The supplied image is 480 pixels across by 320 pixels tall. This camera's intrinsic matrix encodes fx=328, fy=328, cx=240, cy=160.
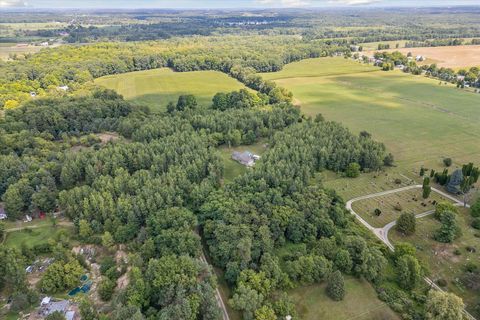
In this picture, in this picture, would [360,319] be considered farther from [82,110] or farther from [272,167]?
[82,110]

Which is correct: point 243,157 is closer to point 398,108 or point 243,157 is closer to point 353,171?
point 353,171

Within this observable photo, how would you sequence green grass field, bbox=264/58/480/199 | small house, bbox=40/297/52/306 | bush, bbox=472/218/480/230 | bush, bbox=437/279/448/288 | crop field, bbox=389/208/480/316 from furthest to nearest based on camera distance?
green grass field, bbox=264/58/480/199 → bush, bbox=472/218/480/230 → crop field, bbox=389/208/480/316 → bush, bbox=437/279/448/288 → small house, bbox=40/297/52/306

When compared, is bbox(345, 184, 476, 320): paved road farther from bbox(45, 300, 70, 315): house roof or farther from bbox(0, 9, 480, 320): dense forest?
bbox(45, 300, 70, 315): house roof

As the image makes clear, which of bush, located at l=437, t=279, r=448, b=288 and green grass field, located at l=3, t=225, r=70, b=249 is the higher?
bush, located at l=437, t=279, r=448, b=288

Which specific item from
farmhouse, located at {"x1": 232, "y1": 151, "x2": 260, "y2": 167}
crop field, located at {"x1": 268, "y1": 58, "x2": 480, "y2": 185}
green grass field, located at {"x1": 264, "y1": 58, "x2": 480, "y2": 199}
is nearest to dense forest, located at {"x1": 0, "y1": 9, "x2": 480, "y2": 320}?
farmhouse, located at {"x1": 232, "y1": 151, "x2": 260, "y2": 167}

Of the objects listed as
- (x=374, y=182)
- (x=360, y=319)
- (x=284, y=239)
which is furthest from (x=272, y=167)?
(x=360, y=319)

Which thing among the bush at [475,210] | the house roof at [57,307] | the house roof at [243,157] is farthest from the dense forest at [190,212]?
the bush at [475,210]
